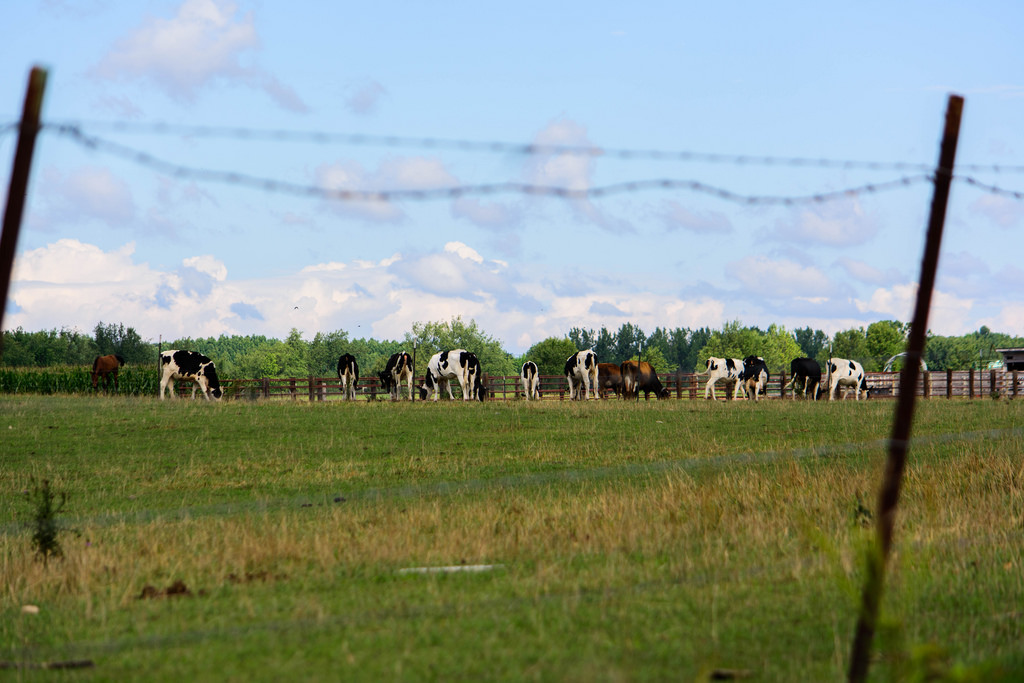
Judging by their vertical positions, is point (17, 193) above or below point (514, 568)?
above

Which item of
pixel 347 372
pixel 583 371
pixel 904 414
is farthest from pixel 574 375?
pixel 904 414

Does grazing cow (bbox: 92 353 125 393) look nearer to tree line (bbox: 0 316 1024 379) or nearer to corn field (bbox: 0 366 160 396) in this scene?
corn field (bbox: 0 366 160 396)

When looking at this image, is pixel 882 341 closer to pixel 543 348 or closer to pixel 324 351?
pixel 543 348

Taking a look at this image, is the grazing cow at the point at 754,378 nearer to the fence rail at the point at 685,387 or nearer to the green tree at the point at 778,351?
the fence rail at the point at 685,387

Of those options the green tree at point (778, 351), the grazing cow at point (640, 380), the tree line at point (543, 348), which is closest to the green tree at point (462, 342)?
the tree line at point (543, 348)

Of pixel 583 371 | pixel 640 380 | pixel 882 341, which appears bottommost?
pixel 640 380

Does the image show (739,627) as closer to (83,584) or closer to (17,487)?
(83,584)

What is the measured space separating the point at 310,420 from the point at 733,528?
16.7 m

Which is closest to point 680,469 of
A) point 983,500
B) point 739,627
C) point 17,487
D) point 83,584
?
point 983,500

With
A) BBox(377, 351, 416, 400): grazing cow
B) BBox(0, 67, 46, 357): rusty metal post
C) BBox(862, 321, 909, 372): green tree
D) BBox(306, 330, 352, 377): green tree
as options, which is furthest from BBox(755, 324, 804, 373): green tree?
BBox(0, 67, 46, 357): rusty metal post

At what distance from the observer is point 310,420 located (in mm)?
24359

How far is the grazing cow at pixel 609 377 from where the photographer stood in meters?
43.9

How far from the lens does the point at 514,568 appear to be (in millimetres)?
7953

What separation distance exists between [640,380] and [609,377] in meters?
1.53
